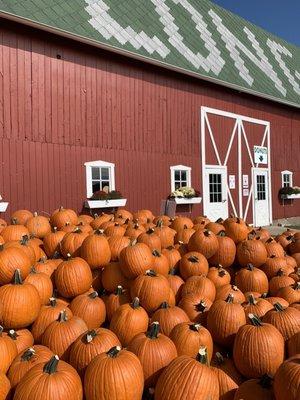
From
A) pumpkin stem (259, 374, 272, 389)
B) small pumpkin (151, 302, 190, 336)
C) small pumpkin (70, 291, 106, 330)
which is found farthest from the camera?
small pumpkin (70, 291, 106, 330)

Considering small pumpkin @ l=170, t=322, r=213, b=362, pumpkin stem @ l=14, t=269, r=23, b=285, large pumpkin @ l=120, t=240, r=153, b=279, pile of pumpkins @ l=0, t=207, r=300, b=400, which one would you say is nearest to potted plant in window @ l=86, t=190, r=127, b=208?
pile of pumpkins @ l=0, t=207, r=300, b=400

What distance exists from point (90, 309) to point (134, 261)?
52 cm

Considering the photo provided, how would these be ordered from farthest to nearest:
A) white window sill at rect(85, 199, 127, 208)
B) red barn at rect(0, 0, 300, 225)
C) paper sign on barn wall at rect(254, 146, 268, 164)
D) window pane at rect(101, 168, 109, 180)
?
paper sign on barn wall at rect(254, 146, 268, 164) → window pane at rect(101, 168, 109, 180) → white window sill at rect(85, 199, 127, 208) → red barn at rect(0, 0, 300, 225)

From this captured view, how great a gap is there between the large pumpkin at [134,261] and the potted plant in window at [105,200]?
6.46m

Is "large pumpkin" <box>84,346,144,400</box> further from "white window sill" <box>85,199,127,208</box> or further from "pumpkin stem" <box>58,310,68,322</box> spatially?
"white window sill" <box>85,199,127,208</box>

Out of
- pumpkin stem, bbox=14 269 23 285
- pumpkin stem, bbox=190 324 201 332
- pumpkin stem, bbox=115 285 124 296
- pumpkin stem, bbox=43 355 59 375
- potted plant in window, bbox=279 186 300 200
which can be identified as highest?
potted plant in window, bbox=279 186 300 200

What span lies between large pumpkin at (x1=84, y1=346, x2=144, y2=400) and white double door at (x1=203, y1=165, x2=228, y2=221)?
1107 centimetres

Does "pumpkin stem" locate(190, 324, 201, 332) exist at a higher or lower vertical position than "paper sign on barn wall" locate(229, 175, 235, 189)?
lower

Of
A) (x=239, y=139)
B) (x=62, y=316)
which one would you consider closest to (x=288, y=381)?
(x=62, y=316)

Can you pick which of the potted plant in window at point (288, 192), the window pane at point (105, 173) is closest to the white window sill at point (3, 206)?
the window pane at point (105, 173)

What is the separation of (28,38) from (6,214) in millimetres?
3958

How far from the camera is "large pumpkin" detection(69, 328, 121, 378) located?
223cm

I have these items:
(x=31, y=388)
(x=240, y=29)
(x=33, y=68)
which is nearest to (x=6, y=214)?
(x=33, y=68)

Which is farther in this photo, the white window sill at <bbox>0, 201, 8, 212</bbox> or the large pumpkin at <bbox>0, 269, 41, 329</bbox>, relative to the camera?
the white window sill at <bbox>0, 201, 8, 212</bbox>
